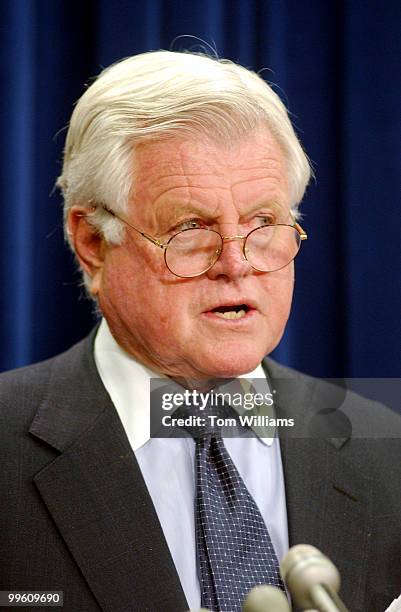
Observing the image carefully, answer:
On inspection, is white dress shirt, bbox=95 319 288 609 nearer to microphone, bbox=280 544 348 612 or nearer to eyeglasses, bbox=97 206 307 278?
eyeglasses, bbox=97 206 307 278

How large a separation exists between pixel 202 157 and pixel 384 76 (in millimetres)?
327

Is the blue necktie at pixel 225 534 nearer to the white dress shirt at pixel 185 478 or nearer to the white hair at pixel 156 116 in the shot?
the white dress shirt at pixel 185 478

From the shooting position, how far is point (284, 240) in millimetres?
1130

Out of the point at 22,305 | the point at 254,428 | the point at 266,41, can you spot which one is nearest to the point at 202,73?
the point at 266,41

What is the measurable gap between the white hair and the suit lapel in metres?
0.28

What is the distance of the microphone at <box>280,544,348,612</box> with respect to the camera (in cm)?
67

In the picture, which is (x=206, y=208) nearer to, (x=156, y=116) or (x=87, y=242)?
(x=156, y=116)

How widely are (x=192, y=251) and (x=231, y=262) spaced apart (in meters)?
0.06

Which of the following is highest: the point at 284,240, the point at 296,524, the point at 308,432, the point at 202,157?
the point at 202,157

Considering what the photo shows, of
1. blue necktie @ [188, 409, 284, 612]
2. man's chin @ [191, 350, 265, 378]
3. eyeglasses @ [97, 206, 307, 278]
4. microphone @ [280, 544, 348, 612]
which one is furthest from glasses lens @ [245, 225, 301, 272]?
microphone @ [280, 544, 348, 612]

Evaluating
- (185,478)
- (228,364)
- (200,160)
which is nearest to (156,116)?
(200,160)

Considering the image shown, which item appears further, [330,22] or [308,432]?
[330,22]

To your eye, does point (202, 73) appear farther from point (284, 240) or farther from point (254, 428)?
point (254, 428)

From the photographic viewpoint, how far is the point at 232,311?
1.08 metres
